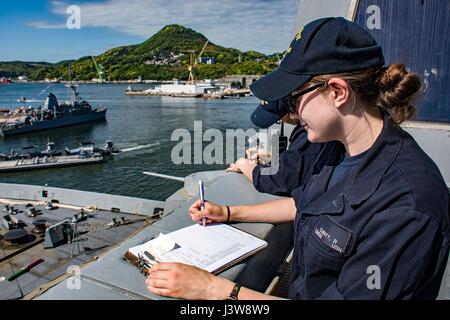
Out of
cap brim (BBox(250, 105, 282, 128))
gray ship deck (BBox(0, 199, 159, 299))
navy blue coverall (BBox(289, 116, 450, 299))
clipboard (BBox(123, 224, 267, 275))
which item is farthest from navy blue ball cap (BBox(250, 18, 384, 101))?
gray ship deck (BBox(0, 199, 159, 299))

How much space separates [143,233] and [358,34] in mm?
1200

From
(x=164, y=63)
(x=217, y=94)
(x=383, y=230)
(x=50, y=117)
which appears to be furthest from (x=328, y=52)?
(x=164, y=63)

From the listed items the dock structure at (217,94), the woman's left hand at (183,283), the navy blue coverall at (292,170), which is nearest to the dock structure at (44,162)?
the navy blue coverall at (292,170)

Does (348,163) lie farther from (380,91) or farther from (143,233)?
(143,233)

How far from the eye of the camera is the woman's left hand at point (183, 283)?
1.26 metres

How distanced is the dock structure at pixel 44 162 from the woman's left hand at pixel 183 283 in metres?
Answer: 29.2

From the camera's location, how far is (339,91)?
1231mm

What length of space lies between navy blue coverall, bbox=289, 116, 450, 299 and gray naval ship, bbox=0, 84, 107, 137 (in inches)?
1804

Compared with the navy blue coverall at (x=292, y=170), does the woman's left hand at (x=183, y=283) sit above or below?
below

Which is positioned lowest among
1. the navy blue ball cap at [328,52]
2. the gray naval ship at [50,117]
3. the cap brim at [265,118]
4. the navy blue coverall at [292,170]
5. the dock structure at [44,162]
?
the dock structure at [44,162]

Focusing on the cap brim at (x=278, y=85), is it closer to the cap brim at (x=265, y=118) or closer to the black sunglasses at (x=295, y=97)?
the black sunglasses at (x=295, y=97)

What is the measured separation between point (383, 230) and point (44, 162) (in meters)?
30.7

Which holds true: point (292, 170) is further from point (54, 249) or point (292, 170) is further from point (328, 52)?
point (54, 249)

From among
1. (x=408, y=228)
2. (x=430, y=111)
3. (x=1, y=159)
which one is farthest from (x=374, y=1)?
(x=1, y=159)
